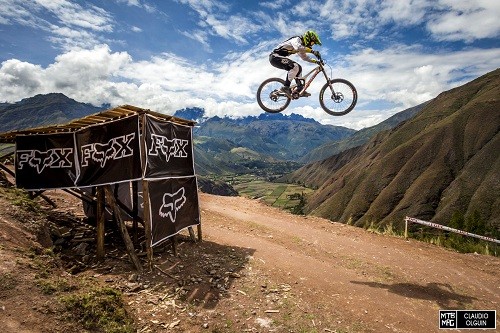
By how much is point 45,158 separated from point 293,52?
1245 centimetres

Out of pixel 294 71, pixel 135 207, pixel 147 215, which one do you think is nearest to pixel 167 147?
pixel 135 207

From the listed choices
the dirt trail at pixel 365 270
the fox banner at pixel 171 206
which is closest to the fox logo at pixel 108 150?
the fox banner at pixel 171 206

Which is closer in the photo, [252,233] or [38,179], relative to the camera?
[38,179]

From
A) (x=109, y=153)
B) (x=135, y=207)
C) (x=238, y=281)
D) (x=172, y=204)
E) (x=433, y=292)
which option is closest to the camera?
(x=238, y=281)

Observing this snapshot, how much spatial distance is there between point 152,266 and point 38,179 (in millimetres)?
8031

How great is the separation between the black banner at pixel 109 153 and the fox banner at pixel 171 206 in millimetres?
1229

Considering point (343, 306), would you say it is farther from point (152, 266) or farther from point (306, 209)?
point (306, 209)

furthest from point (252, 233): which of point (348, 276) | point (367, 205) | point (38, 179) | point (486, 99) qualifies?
point (486, 99)

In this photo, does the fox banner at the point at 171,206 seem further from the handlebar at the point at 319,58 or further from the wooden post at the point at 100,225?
the handlebar at the point at 319,58

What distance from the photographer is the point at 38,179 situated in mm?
14953

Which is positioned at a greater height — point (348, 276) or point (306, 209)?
point (348, 276)

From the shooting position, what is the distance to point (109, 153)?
1277 centimetres

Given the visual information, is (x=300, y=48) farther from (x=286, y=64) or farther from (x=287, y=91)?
(x=287, y=91)

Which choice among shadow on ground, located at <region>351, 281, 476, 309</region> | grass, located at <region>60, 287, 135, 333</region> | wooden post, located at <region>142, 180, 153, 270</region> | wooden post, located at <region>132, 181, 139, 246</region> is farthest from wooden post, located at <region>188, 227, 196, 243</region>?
shadow on ground, located at <region>351, 281, 476, 309</region>
